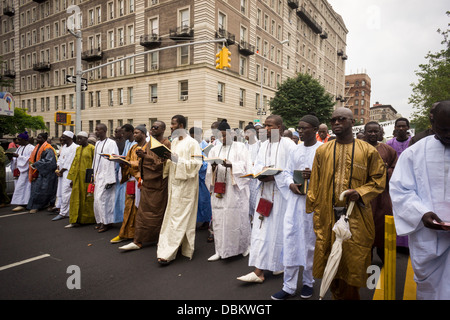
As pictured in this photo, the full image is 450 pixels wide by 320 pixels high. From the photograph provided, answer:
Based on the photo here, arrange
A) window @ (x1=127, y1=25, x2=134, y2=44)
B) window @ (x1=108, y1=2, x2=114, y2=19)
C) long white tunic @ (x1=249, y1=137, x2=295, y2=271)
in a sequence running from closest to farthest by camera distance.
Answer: long white tunic @ (x1=249, y1=137, x2=295, y2=271) → window @ (x1=127, y1=25, x2=134, y2=44) → window @ (x1=108, y1=2, x2=114, y2=19)

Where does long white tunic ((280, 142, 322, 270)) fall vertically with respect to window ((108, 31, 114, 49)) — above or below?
below

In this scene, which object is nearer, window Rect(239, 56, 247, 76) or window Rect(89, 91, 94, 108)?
window Rect(239, 56, 247, 76)

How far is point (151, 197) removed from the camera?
4957 millimetres

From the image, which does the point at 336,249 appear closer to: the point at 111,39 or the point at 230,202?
the point at 230,202

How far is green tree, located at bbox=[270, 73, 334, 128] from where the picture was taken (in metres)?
28.2

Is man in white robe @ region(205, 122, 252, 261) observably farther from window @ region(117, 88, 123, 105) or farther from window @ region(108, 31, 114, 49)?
window @ region(108, 31, 114, 49)

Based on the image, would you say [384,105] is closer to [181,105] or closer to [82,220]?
[181,105]

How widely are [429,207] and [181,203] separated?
3.33 metres

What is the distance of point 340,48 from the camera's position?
202ft

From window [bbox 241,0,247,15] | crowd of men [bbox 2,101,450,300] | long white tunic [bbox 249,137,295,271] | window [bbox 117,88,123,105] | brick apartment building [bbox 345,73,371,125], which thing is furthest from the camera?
brick apartment building [bbox 345,73,371,125]

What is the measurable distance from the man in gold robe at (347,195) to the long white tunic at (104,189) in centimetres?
463

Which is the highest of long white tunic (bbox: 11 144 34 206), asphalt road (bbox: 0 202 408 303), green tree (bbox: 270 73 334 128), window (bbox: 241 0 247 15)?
window (bbox: 241 0 247 15)

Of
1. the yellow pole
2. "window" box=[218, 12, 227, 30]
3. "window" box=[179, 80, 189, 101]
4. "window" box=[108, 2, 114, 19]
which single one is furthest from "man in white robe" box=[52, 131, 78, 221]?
"window" box=[108, 2, 114, 19]
